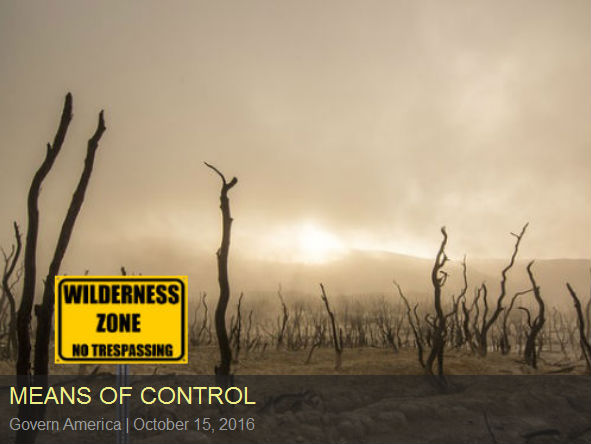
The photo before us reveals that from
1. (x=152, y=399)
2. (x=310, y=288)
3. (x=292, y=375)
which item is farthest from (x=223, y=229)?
(x=310, y=288)

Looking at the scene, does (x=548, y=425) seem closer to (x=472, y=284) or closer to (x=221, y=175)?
(x=221, y=175)

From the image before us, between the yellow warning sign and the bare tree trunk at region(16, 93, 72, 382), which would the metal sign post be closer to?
the yellow warning sign

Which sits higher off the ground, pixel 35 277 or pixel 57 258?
pixel 57 258

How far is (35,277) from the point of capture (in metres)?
6.76

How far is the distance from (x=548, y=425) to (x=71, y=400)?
9226mm

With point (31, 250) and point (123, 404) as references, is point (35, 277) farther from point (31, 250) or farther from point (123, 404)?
point (123, 404)

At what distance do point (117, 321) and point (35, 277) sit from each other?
3.88 m

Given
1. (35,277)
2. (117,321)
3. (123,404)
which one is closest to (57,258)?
(35,277)

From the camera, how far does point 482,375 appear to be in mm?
12039

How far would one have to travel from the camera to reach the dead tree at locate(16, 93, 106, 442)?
663 cm

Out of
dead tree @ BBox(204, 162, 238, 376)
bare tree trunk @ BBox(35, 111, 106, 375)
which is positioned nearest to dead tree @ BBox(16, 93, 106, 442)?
bare tree trunk @ BBox(35, 111, 106, 375)

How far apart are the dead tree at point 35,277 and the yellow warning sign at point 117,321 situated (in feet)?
11.2

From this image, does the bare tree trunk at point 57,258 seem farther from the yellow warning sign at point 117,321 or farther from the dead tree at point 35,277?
the yellow warning sign at point 117,321

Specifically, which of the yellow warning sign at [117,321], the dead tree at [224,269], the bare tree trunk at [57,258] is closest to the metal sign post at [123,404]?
the yellow warning sign at [117,321]
